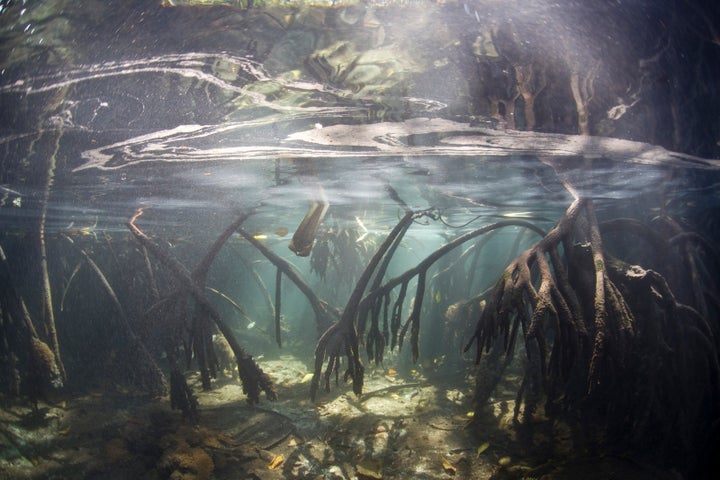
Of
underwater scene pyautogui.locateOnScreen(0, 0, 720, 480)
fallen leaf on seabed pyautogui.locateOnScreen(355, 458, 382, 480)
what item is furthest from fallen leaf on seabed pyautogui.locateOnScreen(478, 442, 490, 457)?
fallen leaf on seabed pyautogui.locateOnScreen(355, 458, 382, 480)

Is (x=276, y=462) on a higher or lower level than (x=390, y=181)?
lower

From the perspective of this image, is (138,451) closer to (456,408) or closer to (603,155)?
(456,408)

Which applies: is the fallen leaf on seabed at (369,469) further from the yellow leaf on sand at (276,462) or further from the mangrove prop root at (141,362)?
the mangrove prop root at (141,362)

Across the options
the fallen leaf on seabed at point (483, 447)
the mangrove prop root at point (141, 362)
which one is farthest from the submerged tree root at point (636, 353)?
the mangrove prop root at point (141, 362)

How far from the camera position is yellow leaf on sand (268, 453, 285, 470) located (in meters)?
6.40

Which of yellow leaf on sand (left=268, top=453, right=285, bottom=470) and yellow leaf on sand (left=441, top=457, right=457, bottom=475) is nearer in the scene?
yellow leaf on sand (left=441, top=457, right=457, bottom=475)

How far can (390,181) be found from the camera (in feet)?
38.1

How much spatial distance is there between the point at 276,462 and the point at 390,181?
825cm

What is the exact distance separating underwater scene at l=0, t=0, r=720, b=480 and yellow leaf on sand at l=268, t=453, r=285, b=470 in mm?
73

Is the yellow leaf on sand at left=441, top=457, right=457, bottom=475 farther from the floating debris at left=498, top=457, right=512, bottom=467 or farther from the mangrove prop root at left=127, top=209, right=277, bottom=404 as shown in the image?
the mangrove prop root at left=127, top=209, right=277, bottom=404

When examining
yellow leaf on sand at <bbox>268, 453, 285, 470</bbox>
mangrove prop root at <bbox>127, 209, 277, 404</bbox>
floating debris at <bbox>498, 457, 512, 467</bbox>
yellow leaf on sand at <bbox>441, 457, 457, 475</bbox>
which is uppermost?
mangrove prop root at <bbox>127, 209, 277, 404</bbox>

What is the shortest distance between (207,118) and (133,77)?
145 cm

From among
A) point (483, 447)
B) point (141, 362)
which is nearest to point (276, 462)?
point (483, 447)

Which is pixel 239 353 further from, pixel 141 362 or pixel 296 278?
pixel 141 362
